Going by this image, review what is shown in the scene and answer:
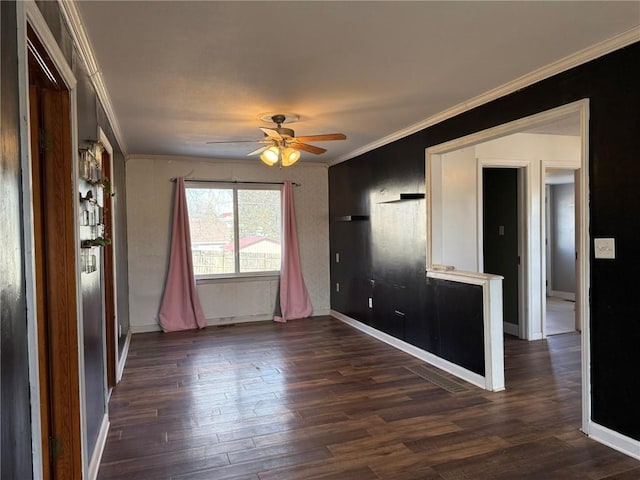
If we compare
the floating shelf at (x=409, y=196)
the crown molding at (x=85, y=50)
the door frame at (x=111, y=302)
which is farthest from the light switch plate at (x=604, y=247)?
the door frame at (x=111, y=302)

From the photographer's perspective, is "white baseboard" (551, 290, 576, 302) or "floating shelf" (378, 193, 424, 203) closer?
"floating shelf" (378, 193, 424, 203)

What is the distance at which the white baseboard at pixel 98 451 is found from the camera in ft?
7.89

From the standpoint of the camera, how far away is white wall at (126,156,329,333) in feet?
19.9

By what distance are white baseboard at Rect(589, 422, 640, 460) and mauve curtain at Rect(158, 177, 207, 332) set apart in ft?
16.1

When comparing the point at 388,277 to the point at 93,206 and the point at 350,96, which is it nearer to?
the point at 350,96

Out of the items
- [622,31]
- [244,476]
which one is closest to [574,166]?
[622,31]

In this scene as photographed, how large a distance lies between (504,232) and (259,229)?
3.50 m

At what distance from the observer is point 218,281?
6.46 metres

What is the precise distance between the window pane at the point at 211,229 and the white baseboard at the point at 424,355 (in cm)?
209

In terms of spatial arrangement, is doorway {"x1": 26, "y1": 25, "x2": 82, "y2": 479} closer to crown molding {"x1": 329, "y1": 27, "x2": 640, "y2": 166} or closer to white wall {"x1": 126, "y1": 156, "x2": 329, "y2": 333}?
crown molding {"x1": 329, "y1": 27, "x2": 640, "y2": 166}

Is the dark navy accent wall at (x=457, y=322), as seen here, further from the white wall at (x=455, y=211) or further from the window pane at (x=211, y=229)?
the window pane at (x=211, y=229)

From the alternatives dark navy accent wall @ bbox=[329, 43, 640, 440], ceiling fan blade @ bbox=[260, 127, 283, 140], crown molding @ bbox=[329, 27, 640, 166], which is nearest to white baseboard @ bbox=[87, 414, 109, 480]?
ceiling fan blade @ bbox=[260, 127, 283, 140]

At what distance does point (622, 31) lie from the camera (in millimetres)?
2428

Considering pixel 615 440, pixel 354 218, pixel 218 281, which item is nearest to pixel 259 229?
pixel 218 281
